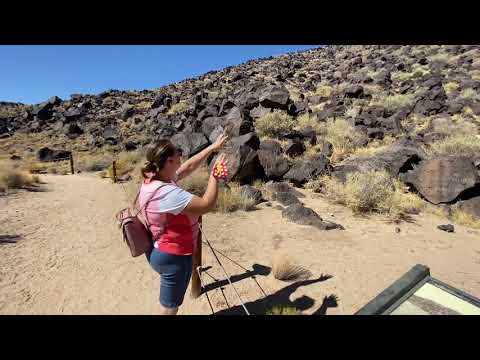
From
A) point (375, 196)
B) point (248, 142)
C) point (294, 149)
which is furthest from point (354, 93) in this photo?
point (375, 196)

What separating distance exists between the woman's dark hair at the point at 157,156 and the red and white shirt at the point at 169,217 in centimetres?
11

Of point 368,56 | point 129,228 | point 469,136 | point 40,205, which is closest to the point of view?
point 129,228

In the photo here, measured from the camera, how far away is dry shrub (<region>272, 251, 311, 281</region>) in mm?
5457

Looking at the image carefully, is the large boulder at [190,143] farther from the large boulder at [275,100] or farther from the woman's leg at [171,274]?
the woman's leg at [171,274]

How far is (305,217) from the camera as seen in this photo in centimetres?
814

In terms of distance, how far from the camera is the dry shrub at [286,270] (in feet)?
17.9

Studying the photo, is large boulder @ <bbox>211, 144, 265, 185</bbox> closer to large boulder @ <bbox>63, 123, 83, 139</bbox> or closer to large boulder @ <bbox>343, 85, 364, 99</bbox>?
large boulder @ <bbox>343, 85, 364, 99</bbox>

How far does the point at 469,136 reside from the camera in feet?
44.5

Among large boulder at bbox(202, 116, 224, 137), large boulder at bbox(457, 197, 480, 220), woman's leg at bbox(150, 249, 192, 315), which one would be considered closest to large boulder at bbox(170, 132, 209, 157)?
large boulder at bbox(202, 116, 224, 137)

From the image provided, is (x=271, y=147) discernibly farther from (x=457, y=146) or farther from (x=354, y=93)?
(x=354, y=93)

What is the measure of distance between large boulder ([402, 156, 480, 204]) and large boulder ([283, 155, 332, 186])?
2582mm
